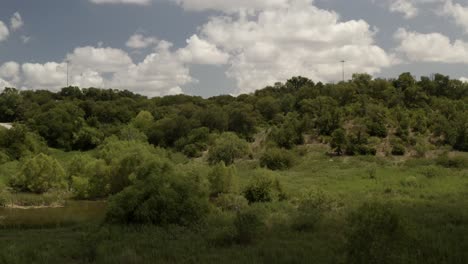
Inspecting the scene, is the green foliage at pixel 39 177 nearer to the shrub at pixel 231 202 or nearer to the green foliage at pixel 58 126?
the shrub at pixel 231 202

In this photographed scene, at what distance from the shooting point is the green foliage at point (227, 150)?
230ft

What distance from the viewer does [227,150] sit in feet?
232

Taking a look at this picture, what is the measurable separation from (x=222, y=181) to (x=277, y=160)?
78.6 feet

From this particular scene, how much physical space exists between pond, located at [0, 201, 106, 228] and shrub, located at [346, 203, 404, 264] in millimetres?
22851

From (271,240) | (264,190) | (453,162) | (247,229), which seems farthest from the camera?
(453,162)

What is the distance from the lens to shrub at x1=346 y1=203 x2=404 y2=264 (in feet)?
39.0

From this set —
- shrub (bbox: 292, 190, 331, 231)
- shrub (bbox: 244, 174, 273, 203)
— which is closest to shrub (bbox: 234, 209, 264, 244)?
shrub (bbox: 292, 190, 331, 231)

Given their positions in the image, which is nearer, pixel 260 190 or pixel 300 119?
pixel 260 190

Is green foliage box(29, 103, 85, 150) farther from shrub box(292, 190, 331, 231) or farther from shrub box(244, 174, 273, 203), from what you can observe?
shrub box(292, 190, 331, 231)

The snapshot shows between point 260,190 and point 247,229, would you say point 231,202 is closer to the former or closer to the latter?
point 260,190

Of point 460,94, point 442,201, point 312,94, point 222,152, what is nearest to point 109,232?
point 442,201

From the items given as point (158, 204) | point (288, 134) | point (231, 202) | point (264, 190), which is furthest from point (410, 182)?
point (288, 134)

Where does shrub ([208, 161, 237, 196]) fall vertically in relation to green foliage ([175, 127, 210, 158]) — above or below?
below

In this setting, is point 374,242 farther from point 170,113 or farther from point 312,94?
point 170,113
